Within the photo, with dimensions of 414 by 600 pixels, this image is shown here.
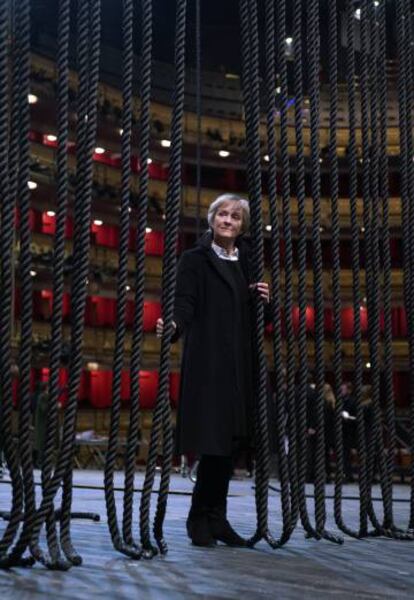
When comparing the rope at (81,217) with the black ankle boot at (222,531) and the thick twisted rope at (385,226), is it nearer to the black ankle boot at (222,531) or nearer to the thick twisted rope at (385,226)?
the black ankle boot at (222,531)

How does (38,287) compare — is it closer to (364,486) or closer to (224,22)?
(224,22)

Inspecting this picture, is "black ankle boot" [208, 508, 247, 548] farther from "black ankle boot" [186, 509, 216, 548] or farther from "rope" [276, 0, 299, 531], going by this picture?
"rope" [276, 0, 299, 531]

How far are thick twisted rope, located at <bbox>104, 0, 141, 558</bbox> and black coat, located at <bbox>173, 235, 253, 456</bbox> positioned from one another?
0.58 m

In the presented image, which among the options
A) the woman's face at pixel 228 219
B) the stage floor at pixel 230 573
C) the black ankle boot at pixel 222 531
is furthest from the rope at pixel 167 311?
the woman's face at pixel 228 219

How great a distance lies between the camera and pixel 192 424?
4.02 meters

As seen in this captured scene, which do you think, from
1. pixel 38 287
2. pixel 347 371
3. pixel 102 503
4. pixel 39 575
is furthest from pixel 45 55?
pixel 39 575

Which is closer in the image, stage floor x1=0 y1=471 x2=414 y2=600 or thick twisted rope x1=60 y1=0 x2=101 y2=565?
stage floor x1=0 y1=471 x2=414 y2=600

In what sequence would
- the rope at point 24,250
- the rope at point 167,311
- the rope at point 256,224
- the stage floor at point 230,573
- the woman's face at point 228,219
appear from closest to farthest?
the stage floor at point 230,573 → the rope at point 24,250 → the rope at point 167,311 → the rope at point 256,224 → the woman's face at point 228,219

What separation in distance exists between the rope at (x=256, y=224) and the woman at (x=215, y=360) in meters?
0.08

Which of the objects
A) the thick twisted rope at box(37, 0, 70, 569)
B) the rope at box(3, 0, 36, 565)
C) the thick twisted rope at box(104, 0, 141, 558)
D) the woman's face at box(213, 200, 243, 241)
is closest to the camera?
the rope at box(3, 0, 36, 565)

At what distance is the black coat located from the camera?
4.01 m

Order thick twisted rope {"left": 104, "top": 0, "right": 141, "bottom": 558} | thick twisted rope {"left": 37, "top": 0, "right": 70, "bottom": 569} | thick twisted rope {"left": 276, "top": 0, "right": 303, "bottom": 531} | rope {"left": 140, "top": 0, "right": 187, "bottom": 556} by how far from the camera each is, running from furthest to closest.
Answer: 1. thick twisted rope {"left": 276, "top": 0, "right": 303, "bottom": 531}
2. rope {"left": 140, "top": 0, "right": 187, "bottom": 556}
3. thick twisted rope {"left": 104, "top": 0, "right": 141, "bottom": 558}
4. thick twisted rope {"left": 37, "top": 0, "right": 70, "bottom": 569}

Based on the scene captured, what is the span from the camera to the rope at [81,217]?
316 centimetres

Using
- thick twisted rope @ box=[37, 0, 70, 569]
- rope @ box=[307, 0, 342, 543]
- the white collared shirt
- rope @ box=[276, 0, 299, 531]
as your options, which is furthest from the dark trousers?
thick twisted rope @ box=[37, 0, 70, 569]
